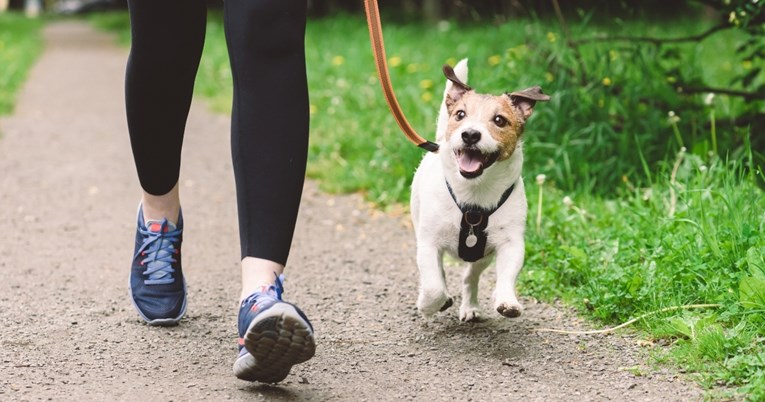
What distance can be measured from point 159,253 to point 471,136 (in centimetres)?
108

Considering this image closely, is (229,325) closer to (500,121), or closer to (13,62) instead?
(500,121)

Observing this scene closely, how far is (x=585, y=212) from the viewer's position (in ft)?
13.6

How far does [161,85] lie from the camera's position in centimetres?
294

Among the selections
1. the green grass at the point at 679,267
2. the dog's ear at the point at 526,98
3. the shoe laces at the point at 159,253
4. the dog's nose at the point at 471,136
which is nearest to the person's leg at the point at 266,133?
the dog's nose at the point at 471,136

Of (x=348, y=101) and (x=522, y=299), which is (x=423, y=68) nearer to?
(x=348, y=101)

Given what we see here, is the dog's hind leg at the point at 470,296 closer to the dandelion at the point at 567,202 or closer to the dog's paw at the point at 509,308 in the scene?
the dog's paw at the point at 509,308

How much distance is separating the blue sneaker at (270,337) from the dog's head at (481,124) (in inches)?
32.3

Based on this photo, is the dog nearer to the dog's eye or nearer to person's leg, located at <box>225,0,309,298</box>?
the dog's eye

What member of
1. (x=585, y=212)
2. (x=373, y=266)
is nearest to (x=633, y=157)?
(x=585, y=212)

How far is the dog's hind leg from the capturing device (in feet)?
10.8

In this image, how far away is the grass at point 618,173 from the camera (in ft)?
9.91

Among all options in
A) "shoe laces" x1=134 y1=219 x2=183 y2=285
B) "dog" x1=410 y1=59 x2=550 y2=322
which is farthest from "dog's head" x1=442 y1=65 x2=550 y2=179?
"shoe laces" x1=134 y1=219 x2=183 y2=285

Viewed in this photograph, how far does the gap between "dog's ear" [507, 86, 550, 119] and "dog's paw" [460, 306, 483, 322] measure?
26.9 inches

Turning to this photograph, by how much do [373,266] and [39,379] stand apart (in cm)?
177
